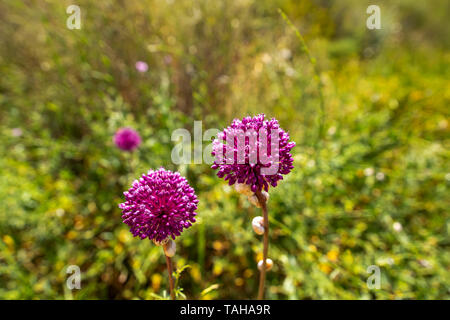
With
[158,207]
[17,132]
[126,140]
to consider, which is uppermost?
[17,132]

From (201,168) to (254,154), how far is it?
4.24ft

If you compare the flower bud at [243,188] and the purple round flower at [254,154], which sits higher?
the purple round flower at [254,154]

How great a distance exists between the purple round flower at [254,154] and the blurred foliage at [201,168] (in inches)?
20.2

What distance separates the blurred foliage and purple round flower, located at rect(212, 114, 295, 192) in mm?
513

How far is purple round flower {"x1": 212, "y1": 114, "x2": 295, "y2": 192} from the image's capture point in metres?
0.81

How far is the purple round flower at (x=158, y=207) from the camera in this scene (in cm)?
83

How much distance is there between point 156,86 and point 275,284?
176 cm

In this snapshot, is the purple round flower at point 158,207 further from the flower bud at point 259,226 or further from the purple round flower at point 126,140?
the purple round flower at point 126,140

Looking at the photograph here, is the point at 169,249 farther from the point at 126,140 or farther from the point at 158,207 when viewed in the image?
the point at 126,140

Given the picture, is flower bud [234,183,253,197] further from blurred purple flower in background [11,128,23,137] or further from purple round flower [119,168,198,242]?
blurred purple flower in background [11,128,23,137]

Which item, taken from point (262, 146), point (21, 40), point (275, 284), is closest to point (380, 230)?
point (275, 284)

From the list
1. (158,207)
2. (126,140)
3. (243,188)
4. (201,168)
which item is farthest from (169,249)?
(201,168)

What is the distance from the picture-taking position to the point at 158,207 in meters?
0.84

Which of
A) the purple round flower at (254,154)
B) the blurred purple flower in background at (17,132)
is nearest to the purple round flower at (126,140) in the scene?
the purple round flower at (254,154)
